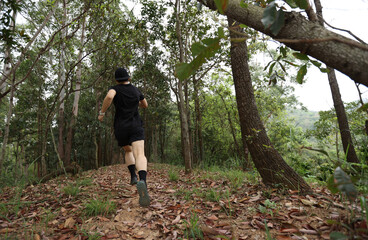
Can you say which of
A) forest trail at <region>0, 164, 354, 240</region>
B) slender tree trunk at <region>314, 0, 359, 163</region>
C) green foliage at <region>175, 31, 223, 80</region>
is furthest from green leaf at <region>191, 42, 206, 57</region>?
slender tree trunk at <region>314, 0, 359, 163</region>

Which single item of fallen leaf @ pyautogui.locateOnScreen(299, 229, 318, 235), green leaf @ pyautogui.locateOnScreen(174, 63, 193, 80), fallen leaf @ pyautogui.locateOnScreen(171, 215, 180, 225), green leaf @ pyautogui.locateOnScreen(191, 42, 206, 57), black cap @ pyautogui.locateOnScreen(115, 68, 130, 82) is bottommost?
fallen leaf @ pyautogui.locateOnScreen(171, 215, 180, 225)

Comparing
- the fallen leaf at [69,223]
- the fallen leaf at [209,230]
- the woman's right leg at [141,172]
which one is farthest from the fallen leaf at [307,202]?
the fallen leaf at [69,223]

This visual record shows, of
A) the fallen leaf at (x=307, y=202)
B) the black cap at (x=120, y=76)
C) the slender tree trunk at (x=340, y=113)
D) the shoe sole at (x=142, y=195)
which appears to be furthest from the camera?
the slender tree trunk at (x=340, y=113)

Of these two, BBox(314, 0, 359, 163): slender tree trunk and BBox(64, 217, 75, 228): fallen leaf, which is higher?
BBox(314, 0, 359, 163): slender tree trunk

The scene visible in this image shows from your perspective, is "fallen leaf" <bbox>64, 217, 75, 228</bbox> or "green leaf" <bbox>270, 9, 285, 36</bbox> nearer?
"green leaf" <bbox>270, 9, 285, 36</bbox>

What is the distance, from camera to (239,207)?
2428 millimetres

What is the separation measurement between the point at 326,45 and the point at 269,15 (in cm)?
33

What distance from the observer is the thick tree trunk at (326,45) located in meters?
0.92

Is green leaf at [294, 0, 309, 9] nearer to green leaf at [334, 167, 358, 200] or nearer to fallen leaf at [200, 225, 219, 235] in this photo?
green leaf at [334, 167, 358, 200]

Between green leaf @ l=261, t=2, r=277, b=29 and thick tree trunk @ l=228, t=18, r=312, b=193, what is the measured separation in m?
1.93

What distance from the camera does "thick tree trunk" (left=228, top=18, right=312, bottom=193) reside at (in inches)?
109

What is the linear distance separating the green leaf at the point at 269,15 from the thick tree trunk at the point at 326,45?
0.31ft

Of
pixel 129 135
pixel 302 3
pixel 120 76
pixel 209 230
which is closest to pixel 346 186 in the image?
pixel 302 3

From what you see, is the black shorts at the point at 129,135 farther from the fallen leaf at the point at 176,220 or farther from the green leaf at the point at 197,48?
the green leaf at the point at 197,48
